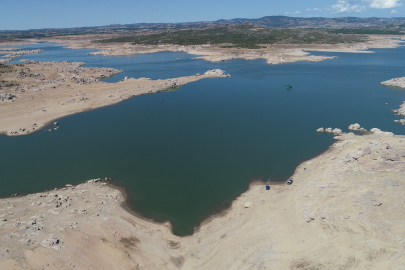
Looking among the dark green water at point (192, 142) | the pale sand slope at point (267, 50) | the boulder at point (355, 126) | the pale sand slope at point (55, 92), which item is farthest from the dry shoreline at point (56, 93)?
the boulder at point (355, 126)

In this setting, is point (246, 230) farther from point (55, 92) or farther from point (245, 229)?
point (55, 92)

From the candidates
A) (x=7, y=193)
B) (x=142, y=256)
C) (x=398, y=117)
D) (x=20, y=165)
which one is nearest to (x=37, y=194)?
(x=7, y=193)

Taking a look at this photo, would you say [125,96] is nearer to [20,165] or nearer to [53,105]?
[53,105]

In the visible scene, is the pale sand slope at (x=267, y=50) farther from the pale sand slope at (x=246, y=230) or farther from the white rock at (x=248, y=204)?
the white rock at (x=248, y=204)

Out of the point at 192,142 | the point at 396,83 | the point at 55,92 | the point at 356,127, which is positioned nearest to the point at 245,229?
the point at 192,142

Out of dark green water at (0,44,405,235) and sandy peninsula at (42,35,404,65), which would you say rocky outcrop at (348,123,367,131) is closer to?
dark green water at (0,44,405,235)
